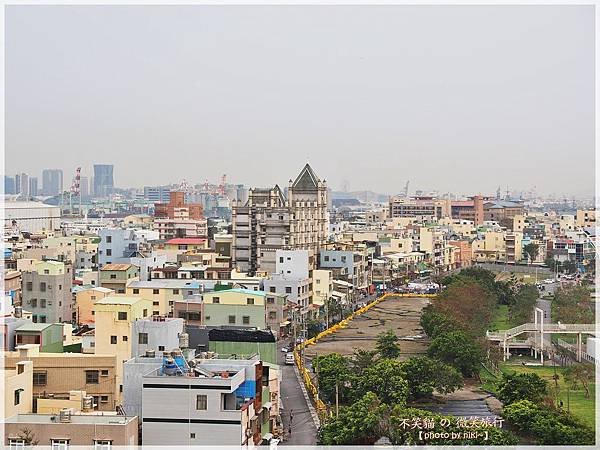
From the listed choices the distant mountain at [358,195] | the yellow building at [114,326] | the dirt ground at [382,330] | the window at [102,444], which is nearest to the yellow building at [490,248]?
the distant mountain at [358,195]

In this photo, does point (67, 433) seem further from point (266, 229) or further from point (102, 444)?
point (266, 229)

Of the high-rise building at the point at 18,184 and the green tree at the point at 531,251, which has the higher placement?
the high-rise building at the point at 18,184

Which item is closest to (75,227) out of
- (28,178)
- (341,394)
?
(28,178)

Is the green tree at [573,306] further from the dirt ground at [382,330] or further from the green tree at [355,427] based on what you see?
the green tree at [355,427]

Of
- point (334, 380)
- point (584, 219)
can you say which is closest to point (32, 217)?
point (584, 219)

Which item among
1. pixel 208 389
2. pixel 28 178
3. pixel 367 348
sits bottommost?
pixel 367 348

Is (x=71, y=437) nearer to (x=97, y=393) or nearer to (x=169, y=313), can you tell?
(x=97, y=393)
